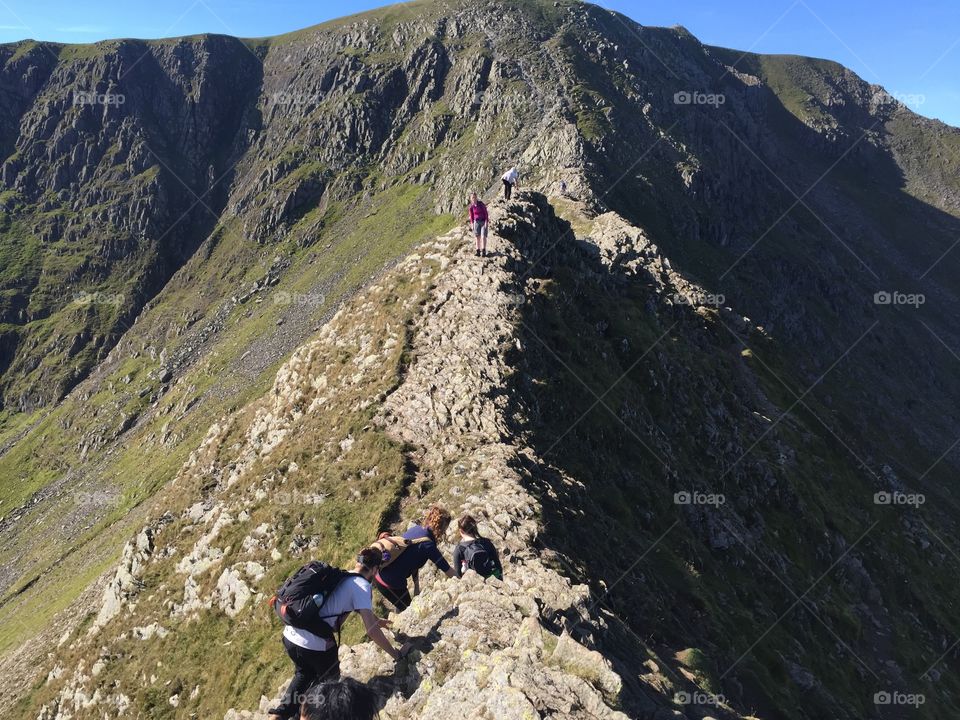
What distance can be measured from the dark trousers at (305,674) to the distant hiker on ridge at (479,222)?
24.5m

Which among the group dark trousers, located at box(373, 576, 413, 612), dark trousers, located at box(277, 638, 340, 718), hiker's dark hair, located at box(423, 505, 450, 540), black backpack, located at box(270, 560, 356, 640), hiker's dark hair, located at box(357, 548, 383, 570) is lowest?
dark trousers, located at box(277, 638, 340, 718)

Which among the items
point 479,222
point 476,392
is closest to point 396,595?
point 476,392

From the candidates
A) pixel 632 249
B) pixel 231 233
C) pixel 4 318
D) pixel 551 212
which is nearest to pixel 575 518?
pixel 551 212

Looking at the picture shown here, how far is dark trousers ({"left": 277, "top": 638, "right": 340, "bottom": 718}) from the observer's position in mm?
11672

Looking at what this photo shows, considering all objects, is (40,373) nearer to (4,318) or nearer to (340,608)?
(4,318)

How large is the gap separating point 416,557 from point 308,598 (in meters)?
3.91

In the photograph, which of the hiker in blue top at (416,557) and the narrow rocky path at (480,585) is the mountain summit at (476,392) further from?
the hiker in blue top at (416,557)

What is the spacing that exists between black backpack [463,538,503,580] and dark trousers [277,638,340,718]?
12.6 ft

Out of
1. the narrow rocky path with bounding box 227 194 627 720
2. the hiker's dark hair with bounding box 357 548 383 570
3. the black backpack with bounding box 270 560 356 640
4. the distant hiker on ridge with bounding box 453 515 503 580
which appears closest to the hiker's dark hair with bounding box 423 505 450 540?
the distant hiker on ridge with bounding box 453 515 503 580

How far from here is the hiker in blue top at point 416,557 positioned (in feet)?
47.6

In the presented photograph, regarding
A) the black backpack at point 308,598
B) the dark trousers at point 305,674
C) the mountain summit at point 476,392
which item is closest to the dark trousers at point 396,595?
the mountain summit at point 476,392

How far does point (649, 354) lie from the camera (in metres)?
38.2

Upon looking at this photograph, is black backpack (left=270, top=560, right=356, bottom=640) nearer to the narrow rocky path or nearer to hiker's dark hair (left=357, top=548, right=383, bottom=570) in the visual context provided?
hiker's dark hair (left=357, top=548, right=383, bottom=570)

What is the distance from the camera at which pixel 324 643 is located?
11562mm
